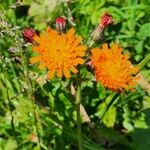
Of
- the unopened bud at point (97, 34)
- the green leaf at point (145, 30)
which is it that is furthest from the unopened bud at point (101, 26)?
the green leaf at point (145, 30)

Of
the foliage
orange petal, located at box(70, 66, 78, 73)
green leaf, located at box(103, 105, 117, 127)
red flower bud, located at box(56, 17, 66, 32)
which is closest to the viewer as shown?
orange petal, located at box(70, 66, 78, 73)

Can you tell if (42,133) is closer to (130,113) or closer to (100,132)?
(100,132)

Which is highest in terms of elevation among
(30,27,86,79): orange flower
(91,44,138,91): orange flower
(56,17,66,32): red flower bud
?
(56,17,66,32): red flower bud

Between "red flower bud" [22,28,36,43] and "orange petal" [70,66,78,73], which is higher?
"red flower bud" [22,28,36,43]

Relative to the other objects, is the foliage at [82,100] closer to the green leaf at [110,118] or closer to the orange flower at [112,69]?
the green leaf at [110,118]

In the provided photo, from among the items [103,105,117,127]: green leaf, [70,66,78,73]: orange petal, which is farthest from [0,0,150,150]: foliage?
[70,66,78,73]: orange petal

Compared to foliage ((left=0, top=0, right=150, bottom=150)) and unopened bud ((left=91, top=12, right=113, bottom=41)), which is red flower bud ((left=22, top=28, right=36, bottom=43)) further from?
foliage ((left=0, top=0, right=150, bottom=150))
